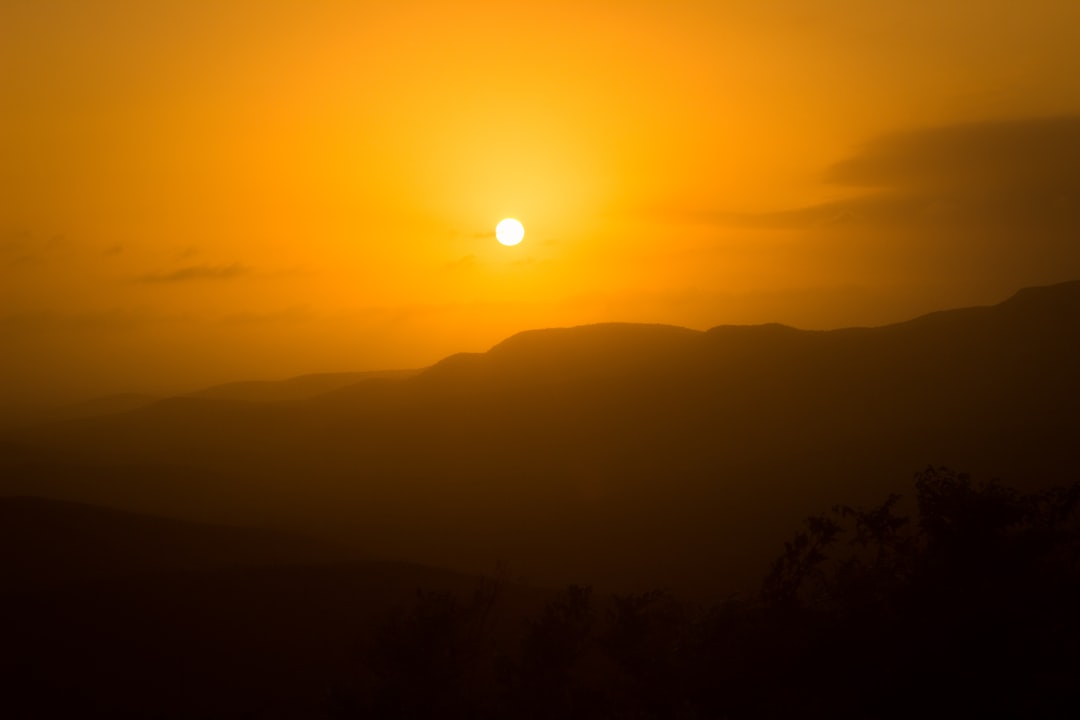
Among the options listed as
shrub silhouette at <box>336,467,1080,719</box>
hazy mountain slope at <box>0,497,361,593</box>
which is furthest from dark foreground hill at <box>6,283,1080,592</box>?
shrub silhouette at <box>336,467,1080,719</box>

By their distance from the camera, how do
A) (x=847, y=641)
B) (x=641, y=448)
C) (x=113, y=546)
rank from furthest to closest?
(x=641, y=448) < (x=113, y=546) < (x=847, y=641)

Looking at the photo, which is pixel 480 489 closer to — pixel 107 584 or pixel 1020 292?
pixel 107 584

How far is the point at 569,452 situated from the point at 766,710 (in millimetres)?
Result: 90884

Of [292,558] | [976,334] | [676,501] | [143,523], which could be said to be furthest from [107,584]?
[976,334]

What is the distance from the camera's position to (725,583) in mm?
63656

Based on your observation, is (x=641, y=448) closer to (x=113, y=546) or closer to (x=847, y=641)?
(x=113, y=546)

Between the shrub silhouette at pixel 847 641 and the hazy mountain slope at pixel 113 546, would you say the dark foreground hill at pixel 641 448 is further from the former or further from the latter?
the shrub silhouette at pixel 847 641

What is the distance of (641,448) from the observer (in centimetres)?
10681

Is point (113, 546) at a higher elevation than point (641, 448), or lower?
lower

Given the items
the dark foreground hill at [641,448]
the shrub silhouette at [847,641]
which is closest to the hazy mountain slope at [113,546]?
the dark foreground hill at [641,448]

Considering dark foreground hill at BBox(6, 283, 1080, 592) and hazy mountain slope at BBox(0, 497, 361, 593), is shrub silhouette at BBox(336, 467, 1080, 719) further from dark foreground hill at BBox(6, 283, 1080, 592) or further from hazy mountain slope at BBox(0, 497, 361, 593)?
dark foreground hill at BBox(6, 283, 1080, 592)

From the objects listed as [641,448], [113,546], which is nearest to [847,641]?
[113,546]

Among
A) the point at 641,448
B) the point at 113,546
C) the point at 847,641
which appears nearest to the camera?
the point at 847,641

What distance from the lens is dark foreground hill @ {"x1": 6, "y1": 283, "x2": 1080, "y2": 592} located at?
3078 inches
